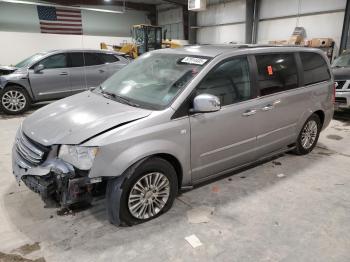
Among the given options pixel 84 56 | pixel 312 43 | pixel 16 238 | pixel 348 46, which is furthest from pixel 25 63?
pixel 348 46

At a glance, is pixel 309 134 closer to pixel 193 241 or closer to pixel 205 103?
pixel 205 103

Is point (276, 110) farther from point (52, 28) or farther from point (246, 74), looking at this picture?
point (52, 28)

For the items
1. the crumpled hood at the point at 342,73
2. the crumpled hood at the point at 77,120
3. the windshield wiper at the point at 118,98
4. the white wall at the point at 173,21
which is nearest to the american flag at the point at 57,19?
the white wall at the point at 173,21

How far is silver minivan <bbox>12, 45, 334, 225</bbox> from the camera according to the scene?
239cm

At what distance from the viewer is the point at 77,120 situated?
104 inches

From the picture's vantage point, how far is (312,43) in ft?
40.3

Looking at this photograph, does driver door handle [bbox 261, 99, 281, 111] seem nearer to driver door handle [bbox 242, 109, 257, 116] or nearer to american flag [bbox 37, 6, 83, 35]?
driver door handle [bbox 242, 109, 257, 116]

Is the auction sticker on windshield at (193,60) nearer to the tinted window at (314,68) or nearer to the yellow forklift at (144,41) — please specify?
the tinted window at (314,68)

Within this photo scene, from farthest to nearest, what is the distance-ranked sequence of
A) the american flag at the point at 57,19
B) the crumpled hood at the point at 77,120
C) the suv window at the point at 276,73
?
the american flag at the point at 57,19 → the suv window at the point at 276,73 → the crumpled hood at the point at 77,120

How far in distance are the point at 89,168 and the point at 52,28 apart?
18.5 metres

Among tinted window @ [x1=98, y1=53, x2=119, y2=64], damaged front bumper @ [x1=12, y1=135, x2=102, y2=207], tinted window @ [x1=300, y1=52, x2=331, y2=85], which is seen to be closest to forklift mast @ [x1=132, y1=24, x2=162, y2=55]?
tinted window @ [x1=98, y1=53, x2=119, y2=64]

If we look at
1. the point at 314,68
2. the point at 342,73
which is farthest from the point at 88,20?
the point at 314,68

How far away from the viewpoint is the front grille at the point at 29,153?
8.17ft

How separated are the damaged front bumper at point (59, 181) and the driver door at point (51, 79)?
17.0 feet
